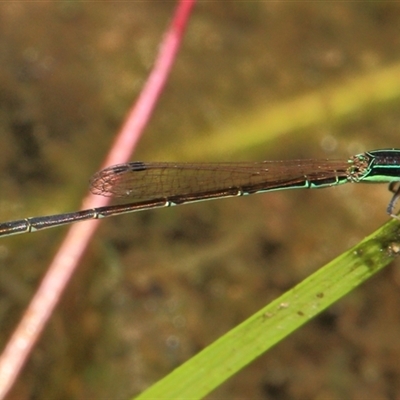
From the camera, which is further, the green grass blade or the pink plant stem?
the pink plant stem

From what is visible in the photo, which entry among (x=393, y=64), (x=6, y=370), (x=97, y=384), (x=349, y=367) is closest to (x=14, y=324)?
(x=97, y=384)

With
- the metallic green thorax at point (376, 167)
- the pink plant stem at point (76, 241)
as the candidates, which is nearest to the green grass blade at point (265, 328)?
the pink plant stem at point (76, 241)

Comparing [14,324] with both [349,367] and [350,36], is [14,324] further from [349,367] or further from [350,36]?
[350,36]

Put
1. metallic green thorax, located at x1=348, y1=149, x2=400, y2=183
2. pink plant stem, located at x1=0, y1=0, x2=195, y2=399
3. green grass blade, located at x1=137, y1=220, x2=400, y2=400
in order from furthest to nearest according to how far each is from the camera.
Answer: metallic green thorax, located at x1=348, y1=149, x2=400, y2=183 < pink plant stem, located at x1=0, y1=0, x2=195, y2=399 < green grass blade, located at x1=137, y1=220, x2=400, y2=400

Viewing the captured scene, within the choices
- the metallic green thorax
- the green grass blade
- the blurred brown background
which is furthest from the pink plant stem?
the metallic green thorax

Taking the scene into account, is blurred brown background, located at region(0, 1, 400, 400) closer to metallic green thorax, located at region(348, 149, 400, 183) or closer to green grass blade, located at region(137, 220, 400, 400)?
metallic green thorax, located at region(348, 149, 400, 183)

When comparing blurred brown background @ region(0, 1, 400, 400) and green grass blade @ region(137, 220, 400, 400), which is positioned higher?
blurred brown background @ region(0, 1, 400, 400)

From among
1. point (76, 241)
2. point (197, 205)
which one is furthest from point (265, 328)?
point (197, 205)

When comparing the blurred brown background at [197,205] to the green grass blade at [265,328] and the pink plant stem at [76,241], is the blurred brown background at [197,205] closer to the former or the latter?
the pink plant stem at [76,241]
